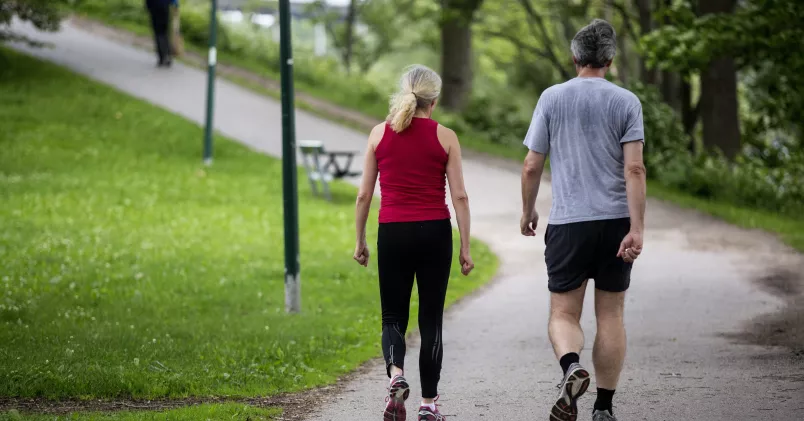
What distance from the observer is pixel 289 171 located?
11.3 metres

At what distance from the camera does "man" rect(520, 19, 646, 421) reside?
619 centimetres

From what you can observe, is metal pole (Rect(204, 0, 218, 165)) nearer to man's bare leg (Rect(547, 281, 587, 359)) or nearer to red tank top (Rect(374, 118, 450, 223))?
red tank top (Rect(374, 118, 450, 223))

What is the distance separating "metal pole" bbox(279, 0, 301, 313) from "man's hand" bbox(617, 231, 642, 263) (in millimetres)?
5413

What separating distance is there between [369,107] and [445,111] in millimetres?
1880

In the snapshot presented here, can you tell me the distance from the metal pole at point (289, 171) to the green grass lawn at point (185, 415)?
4.00m

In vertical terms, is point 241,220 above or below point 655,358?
below

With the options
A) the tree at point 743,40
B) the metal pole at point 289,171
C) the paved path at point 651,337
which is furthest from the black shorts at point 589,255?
the tree at point 743,40

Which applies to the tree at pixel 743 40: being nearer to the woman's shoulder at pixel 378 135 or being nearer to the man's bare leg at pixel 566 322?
the man's bare leg at pixel 566 322

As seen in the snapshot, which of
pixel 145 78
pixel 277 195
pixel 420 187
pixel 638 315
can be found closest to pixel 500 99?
pixel 145 78

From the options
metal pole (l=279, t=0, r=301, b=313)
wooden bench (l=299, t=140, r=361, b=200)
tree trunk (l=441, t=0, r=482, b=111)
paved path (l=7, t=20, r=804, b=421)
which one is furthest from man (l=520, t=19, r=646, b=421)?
tree trunk (l=441, t=0, r=482, b=111)

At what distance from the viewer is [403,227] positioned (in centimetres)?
639

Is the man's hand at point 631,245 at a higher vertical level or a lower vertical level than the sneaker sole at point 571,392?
higher

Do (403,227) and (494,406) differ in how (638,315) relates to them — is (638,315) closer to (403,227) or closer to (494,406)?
(494,406)

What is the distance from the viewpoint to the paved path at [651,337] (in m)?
7.25
